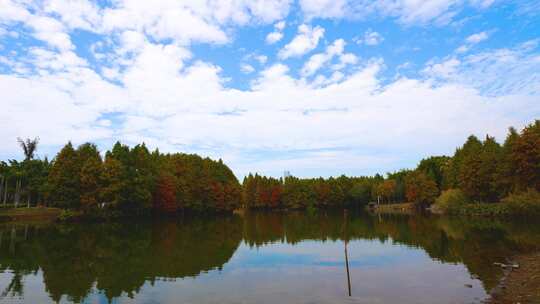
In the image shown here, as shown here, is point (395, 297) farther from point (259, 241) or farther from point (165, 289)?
point (259, 241)

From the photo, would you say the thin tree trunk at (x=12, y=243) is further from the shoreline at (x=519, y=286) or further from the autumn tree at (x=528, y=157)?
the autumn tree at (x=528, y=157)

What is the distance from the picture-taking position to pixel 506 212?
7619 centimetres

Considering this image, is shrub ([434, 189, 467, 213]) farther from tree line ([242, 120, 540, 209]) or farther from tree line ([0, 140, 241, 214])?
tree line ([0, 140, 241, 214])

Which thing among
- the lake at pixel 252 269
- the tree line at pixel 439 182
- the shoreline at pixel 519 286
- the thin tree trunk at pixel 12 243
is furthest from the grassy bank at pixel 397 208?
the thin tree trunk at pixel 12 243

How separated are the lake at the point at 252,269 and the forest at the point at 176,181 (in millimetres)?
29725

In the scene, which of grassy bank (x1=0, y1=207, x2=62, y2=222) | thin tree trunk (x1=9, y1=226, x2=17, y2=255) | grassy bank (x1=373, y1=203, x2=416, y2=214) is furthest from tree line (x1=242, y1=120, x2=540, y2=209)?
grassy bank (x1=0, y1=207, x2=62, y2=222)

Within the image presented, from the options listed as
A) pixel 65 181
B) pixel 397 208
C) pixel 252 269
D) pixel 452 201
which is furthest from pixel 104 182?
pixel 397 208

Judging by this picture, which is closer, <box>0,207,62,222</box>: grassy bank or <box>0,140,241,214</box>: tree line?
<box>0,207,62,222</box>: grassy bank

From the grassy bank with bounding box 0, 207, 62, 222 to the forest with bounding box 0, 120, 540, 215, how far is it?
363 centimetres

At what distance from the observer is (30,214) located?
77875 millimetres

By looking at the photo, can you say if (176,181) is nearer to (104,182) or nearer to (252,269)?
(104,182)

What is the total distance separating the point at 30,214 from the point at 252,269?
217 ft

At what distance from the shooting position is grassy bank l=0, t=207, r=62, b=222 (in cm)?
7412

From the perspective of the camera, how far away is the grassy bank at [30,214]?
2918 inches
